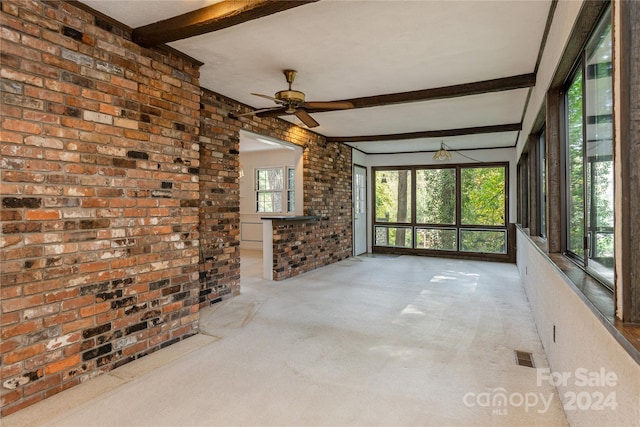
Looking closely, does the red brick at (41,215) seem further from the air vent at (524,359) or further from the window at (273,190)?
the window at (273,190)

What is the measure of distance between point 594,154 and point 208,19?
8.28ft


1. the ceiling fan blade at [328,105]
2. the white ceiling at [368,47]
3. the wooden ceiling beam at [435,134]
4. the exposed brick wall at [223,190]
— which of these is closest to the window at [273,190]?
the wooden ceiling beam at [435,134]

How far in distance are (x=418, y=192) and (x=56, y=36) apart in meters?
7.56

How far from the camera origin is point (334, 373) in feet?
8.16

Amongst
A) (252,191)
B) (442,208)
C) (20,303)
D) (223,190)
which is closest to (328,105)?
(223,190)

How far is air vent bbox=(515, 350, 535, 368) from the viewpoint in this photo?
2625 millimetres

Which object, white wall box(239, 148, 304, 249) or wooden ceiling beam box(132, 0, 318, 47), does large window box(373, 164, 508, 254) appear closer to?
white wall box(239, 148, 304, 249)

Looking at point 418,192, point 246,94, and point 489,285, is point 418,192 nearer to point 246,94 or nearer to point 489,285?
point 489,285

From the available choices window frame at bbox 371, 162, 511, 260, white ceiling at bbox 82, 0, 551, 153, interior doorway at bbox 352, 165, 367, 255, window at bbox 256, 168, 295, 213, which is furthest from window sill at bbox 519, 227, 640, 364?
window at bbox 256, 168, 295, 213

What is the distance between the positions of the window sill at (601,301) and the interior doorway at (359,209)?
577 centimetres

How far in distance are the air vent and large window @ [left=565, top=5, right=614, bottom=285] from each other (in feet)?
2.83

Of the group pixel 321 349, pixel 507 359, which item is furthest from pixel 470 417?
pixel 321 349

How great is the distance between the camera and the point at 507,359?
2701 millimetres

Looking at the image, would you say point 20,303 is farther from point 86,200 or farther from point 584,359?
point 584,359
